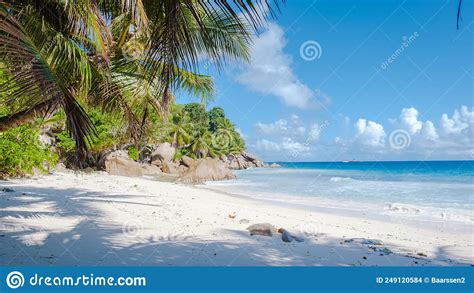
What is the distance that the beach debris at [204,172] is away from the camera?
26.8 meters

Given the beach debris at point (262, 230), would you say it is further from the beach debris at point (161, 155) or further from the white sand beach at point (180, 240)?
the beach debris at point (161, 155)

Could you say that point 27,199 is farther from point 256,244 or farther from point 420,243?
point 420,243

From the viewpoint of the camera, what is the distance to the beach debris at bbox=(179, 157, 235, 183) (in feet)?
88.0

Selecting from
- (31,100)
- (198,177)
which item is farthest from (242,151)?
(31,100)

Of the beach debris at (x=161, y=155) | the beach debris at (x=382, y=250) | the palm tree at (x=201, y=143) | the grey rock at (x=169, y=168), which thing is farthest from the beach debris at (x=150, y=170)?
the beach debris at (x=382, y=250)

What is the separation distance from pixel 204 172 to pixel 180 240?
22.7m

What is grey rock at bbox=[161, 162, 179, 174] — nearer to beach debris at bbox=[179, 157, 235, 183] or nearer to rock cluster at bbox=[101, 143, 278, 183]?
rock cluster at bbox=[101, 143, 278, 183]

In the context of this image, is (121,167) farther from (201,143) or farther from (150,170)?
(201,143)

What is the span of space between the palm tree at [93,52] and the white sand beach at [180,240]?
1752 millimetres

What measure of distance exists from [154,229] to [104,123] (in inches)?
851

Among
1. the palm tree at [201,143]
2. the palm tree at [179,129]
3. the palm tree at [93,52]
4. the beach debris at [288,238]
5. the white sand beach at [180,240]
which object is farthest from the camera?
the palm tree at [201,143]

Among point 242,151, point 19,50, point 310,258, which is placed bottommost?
point 310,258

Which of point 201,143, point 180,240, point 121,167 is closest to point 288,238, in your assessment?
point 180,240

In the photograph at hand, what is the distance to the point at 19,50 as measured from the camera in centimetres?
291
